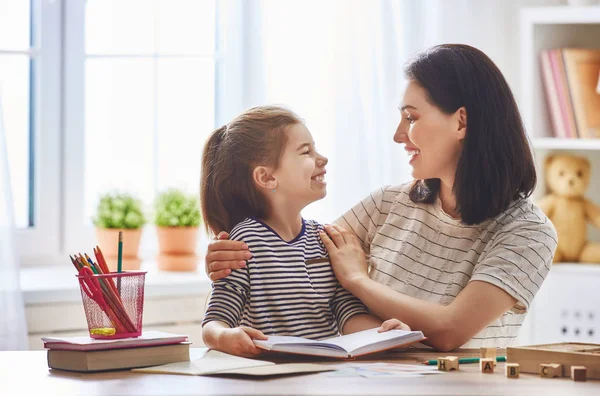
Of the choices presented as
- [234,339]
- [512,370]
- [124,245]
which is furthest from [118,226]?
[512,370]

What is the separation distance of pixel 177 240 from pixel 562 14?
62.1 inches

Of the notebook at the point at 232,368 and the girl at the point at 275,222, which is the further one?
the girl at the point at 275,222

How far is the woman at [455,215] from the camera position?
1836 millimetres

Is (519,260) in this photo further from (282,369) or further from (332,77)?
(332,77)

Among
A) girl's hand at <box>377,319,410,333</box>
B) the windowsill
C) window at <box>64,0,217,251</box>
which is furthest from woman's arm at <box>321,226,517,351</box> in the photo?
window at <box>64,0,217,251</box>

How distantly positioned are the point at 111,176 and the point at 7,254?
2.14 ft

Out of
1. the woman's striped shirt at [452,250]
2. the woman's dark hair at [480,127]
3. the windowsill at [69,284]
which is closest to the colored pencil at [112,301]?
the woman's striped shirt at [452,250]

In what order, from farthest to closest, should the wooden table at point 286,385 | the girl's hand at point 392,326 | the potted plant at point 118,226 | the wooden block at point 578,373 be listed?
1. the potted plant at point 118,226
2. the girl's hand at point 392,326
3. the wooden block at point 578,373
4. the wooden table at point 286,385

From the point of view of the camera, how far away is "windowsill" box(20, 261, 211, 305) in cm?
265

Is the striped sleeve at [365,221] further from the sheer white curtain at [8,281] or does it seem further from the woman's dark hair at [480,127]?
the sheer white curtain at [8,281]

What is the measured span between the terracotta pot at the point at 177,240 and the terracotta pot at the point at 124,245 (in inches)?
3.7

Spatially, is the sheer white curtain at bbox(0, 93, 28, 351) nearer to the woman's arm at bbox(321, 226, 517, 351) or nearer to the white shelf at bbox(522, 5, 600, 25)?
the woman's arm at bbox(321, 226, 517, 351)

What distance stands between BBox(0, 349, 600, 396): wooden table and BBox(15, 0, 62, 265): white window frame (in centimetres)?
163

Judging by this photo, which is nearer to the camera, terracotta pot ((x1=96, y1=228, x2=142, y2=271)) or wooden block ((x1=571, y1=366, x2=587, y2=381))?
wooden block ((x1=571, y1=366, x2=587, y2=381))
